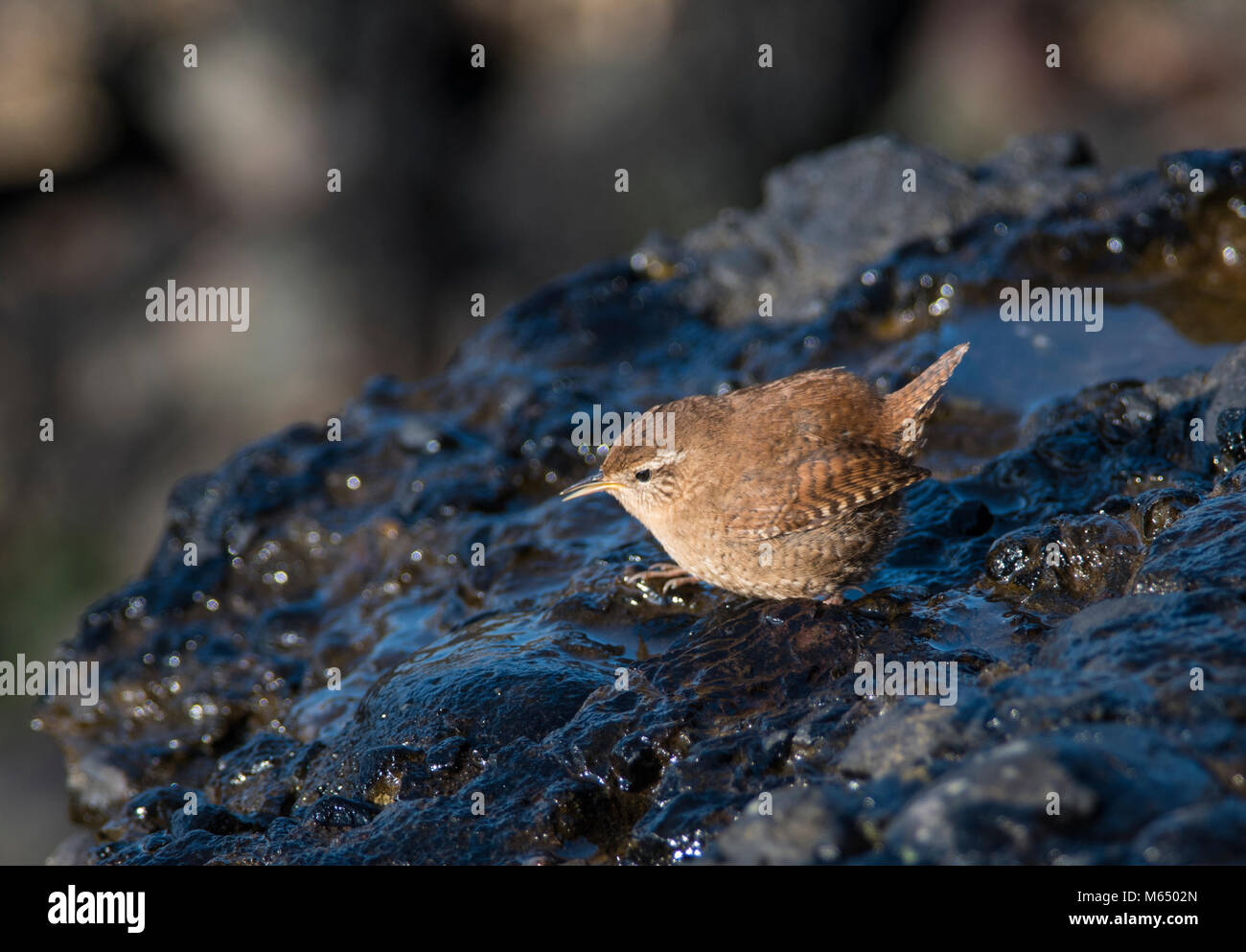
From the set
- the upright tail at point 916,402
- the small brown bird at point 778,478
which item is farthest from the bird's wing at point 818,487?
the upright tail at point 916,402

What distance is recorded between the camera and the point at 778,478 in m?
4.75

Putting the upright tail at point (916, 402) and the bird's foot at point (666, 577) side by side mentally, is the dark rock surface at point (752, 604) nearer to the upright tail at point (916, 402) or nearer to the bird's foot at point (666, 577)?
the bird's foot at point (666, 577)

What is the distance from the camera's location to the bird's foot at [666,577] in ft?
17.0

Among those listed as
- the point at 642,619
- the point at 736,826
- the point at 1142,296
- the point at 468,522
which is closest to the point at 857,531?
the point at 642,619

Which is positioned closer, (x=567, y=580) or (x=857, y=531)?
(x=857, y=531)

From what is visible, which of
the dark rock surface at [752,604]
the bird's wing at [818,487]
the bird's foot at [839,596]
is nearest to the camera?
the dark rock surface at [752,604]

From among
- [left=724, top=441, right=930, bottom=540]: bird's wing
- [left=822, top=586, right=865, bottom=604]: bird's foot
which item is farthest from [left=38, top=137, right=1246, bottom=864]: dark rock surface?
[left=724, top=441, right=930, bottom=540]: bird's wing

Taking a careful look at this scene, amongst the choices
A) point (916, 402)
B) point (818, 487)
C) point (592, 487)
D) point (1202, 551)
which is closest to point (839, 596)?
point (818, 487)

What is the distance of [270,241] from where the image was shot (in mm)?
13953

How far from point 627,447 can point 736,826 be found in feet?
7.93

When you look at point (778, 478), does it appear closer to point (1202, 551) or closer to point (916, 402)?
point (916, 402)

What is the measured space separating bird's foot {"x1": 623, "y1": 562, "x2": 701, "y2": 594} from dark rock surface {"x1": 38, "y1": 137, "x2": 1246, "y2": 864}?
0.06 meters

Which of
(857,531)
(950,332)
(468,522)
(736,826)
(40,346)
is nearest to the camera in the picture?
(736,826)
